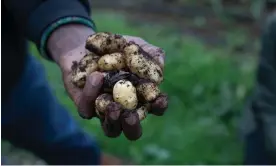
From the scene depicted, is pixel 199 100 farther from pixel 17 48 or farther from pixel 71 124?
pixel 17 48

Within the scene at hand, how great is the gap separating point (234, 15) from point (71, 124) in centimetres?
285

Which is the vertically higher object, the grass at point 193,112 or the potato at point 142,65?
the potato at point 142,65

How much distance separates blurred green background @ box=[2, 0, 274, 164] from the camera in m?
3.14

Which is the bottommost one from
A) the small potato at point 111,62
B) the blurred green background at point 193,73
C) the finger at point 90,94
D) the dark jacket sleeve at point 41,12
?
the blurred green background at point 193,73

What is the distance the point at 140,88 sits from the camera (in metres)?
1.12

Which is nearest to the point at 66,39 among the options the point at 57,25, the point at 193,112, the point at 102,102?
the point at 57,25

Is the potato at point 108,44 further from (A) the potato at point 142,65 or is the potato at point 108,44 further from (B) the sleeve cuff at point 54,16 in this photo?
(B) the sleeve cuff at point 54,16

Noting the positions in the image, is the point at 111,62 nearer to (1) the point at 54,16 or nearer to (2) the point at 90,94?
(2) the point at 90,94

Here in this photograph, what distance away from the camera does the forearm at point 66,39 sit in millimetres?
1401

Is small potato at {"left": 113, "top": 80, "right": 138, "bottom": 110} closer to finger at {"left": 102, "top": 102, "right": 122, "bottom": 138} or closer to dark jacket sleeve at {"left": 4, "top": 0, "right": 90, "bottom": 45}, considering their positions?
finger at {"left": 102, "top": 102, "right": 122, "bottom": 138}

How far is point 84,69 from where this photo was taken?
122 cm

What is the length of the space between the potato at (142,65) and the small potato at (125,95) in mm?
50

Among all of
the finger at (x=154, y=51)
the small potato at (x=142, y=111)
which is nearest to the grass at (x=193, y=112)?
the finger at (x=154, y=51)

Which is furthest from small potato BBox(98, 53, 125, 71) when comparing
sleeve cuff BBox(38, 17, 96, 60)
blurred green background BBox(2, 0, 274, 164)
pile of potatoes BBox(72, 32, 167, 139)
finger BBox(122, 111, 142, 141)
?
blurred green background BBox(2, 0, 274, 164)
